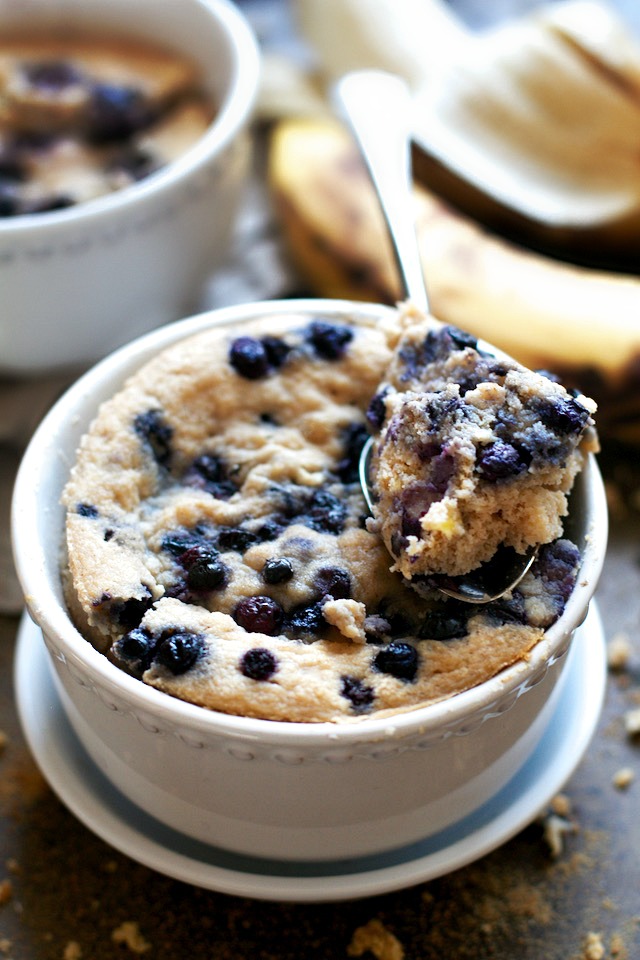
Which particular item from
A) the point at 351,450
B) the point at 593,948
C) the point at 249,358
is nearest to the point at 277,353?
the point at 249,358

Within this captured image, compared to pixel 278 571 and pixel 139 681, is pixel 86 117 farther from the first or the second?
pixel 139 681

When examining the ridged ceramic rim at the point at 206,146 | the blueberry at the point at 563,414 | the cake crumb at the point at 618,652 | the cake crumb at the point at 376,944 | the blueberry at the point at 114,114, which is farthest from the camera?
the blueberry at the point at 114,114

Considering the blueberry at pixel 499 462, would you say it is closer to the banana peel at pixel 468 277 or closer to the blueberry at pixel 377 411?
the blueberry at pixel 377 411

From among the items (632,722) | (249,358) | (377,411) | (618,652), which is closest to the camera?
(377,411)

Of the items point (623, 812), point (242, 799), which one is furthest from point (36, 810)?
point (623, 812)

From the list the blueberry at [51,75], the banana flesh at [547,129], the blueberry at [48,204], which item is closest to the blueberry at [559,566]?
the banana flesh at [547,129]

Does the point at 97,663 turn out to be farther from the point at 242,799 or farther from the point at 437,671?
the point at 437,671
